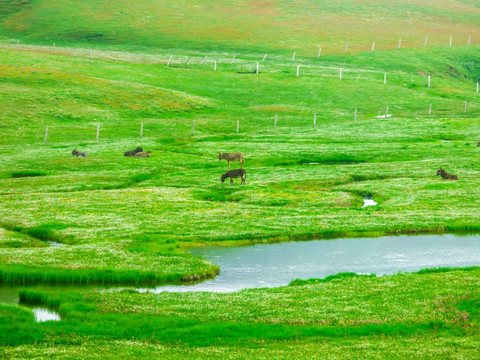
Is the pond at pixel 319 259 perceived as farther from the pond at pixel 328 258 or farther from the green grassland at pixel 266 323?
the green grassland at pixel 266 323

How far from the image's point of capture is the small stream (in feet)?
104

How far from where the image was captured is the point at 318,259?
3688 centimetres

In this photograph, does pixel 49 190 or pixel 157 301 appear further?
pixel 49 190

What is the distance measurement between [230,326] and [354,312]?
16.0ft

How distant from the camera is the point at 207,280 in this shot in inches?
1293

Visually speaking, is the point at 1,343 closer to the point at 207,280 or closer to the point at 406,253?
the point at 207,280

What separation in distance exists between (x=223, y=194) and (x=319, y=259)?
19.5 meters

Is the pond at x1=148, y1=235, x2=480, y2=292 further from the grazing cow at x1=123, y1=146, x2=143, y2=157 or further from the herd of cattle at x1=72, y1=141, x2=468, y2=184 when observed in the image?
the grazing cow at x1=123, y1=146, x2=143, y2=157

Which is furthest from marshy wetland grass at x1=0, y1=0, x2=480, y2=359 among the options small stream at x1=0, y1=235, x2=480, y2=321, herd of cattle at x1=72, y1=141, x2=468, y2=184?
small stream at x1=0, y1=235, x2=480, y2=321

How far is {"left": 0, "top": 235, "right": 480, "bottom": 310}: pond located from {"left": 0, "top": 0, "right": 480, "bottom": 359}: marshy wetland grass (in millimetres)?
1292

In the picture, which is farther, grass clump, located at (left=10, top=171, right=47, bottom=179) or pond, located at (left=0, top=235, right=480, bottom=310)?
grass clump, located at (left=10, top=171, right=47, bottom=179)

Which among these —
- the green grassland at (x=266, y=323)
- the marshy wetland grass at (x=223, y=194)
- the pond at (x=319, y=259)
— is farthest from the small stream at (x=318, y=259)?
the green grassland at (x=266, y=323)

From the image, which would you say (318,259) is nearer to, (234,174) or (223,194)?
(223,194)

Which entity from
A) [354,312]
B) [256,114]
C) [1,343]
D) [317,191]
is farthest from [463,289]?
[256,114]
